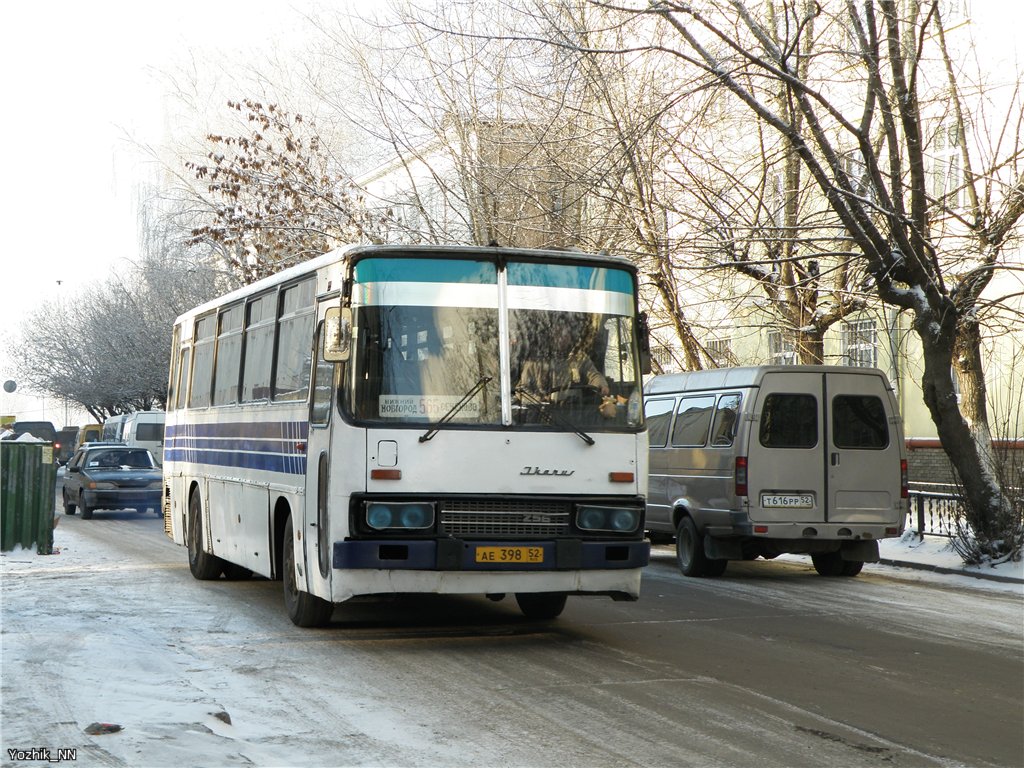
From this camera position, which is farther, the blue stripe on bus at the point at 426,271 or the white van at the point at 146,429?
the white van at the point at 146,429

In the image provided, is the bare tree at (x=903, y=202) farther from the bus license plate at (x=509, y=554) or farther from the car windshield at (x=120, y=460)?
the car windshield at (x=120, y=460)

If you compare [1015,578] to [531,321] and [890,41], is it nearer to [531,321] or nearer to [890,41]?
[890,41]

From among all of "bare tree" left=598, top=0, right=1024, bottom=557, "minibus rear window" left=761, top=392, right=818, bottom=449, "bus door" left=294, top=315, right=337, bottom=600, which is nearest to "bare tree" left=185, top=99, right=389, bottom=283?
"bare tree" left=598, top=0, right=1024, bottom=557

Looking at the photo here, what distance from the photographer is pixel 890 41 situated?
642 inches

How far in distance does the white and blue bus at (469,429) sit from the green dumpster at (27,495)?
8.60 meters

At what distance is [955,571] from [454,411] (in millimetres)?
9198

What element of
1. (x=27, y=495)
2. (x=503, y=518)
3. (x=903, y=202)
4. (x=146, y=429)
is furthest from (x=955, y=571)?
(x=146, y=429)

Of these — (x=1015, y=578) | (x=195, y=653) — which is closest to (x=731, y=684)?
(x=195, y=653)

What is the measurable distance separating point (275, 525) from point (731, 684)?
4892mm

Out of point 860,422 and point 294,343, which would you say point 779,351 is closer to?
point 860,422

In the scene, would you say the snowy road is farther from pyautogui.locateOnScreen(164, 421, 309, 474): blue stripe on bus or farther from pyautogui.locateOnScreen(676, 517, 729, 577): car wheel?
pyautogui.locateOnScreen(676, 517, 729, 577): car wheel

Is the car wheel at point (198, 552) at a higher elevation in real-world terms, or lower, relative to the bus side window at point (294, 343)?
lower

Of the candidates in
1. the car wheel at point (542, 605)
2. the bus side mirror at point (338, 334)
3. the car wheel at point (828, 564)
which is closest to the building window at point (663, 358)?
the car wheel at point (828, 564)

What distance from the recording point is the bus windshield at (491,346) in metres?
10.3
